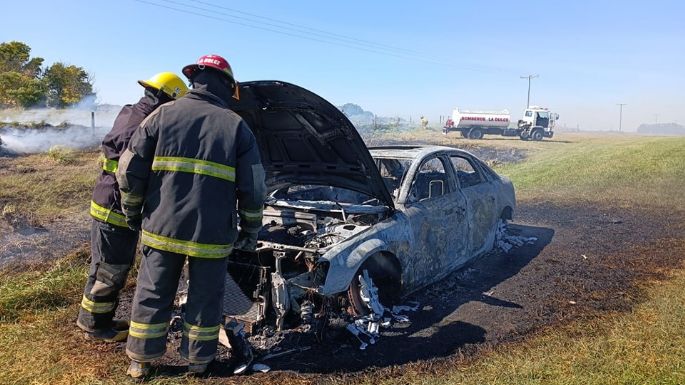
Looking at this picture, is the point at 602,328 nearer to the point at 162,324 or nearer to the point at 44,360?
the point at 162,324

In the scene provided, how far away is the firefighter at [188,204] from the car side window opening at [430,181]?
2.25 metres

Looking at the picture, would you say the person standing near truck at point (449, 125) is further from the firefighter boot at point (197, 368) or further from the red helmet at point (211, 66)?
the firefighter boot at point (197, 368)

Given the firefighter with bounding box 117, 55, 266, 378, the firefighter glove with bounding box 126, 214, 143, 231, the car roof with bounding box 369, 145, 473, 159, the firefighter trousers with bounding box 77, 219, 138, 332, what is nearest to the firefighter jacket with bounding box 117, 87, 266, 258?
the firefighter with bounding box 117, 55, 266, 378

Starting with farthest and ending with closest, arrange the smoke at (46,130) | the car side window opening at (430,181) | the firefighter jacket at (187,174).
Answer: the smoke at (46,130), the car side window opening at (430,181), the firefighter jacket at (187,174)

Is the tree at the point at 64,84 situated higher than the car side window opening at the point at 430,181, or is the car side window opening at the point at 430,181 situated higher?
the tree at the point at 64,84

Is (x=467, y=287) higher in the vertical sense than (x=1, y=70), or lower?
lower

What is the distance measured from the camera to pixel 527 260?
6250mm

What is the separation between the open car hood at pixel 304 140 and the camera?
4.07 m

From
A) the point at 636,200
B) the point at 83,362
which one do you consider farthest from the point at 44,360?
the point at 636,200

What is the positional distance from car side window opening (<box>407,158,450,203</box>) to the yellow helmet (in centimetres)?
239

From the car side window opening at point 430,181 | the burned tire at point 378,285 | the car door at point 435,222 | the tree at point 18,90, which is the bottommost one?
the burned tire at point 378,285

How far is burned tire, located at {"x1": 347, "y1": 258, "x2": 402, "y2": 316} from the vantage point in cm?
404

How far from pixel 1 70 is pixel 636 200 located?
3198cm

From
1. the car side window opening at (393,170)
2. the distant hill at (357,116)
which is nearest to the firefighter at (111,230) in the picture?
the car side window opening at (393,170)
